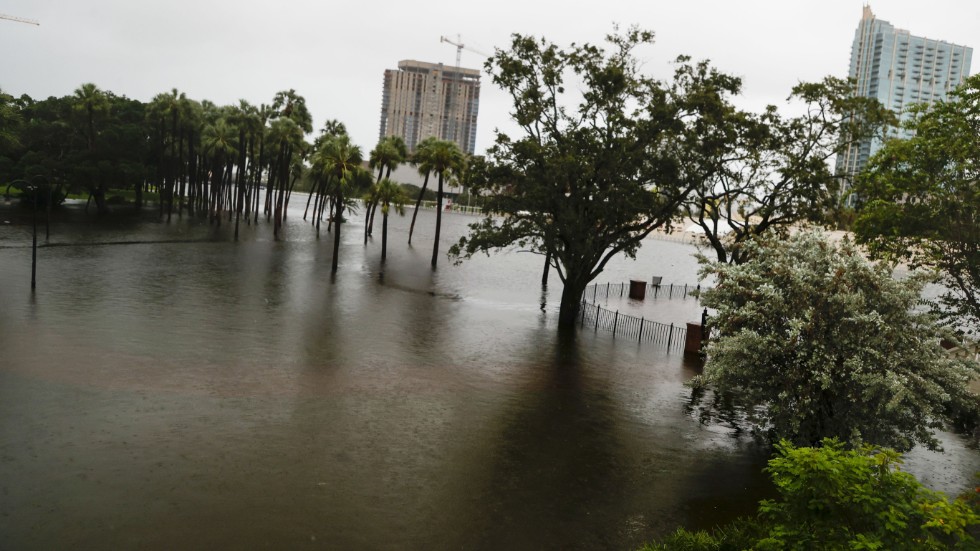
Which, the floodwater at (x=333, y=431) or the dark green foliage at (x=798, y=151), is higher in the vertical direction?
the dark green foliage at (x=798, y=151)

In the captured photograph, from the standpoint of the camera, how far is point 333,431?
15367 millimetres

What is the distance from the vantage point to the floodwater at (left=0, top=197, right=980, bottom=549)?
36.6 feet

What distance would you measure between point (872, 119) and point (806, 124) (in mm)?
2665

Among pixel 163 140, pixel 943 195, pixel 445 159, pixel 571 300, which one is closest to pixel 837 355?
pixel 943 195

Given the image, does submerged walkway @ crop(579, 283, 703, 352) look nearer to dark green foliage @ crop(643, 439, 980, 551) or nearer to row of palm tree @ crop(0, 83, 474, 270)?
dark green foliage @ crop(643, 439, 980, 551)

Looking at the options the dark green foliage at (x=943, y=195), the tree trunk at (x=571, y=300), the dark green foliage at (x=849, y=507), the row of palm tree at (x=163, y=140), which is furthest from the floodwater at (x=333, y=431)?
the row of palm tree at (x=163, y=140)

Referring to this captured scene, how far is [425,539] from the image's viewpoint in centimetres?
1089

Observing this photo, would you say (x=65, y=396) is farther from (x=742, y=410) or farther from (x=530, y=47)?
(x=530, y=47)

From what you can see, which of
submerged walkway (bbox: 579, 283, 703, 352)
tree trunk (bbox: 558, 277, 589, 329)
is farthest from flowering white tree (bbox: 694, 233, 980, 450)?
tree trunk (bbox: 558, 277, 589, 329)

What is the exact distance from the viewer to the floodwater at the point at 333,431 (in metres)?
11.2

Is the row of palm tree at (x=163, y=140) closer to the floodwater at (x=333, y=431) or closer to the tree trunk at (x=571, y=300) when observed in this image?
the tree trunk at (x=571, y=300)

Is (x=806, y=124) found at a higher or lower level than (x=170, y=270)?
higher

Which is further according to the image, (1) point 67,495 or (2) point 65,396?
(2) point 65,396

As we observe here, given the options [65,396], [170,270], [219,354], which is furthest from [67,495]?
[170,270]
